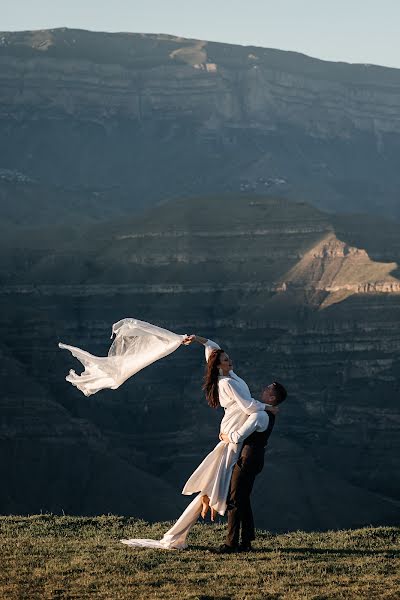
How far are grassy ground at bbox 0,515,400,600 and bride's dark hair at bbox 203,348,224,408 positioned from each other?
6.82ft

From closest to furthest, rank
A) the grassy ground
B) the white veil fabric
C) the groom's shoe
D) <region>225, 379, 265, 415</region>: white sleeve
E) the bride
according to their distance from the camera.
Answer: the grassy ground, <region>225, 379, 265, 415</region>: white sleeve, the bride, the groom's shoe, the white veil fabric

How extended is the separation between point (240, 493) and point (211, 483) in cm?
41

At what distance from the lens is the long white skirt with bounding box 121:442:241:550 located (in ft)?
80.0

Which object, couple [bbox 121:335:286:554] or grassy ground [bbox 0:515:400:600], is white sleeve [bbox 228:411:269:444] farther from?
grassy ground [bbox 0:515:400:600]

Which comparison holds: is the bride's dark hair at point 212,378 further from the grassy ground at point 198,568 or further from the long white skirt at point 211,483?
the grassy ground at point 198,568

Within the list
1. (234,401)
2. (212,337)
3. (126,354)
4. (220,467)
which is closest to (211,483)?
(220,467)

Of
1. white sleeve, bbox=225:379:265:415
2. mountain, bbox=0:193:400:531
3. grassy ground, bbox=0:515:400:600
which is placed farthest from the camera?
mountain, bbox=0:193:400:531

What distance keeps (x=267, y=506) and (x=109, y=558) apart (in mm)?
86009

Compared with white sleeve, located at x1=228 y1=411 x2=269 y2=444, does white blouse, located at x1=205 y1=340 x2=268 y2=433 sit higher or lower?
higher

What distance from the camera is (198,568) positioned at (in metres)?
23.3

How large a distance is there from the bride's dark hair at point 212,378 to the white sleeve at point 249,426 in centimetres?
46

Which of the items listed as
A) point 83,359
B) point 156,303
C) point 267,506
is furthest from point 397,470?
point 83,359

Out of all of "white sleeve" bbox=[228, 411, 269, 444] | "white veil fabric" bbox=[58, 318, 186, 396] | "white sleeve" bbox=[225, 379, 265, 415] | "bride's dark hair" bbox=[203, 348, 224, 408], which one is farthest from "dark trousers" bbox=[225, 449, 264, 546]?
"white veil fabric" bbox=[58, 318, 186, 396]

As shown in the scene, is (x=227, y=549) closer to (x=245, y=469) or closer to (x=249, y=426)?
(x=245, y=469)
